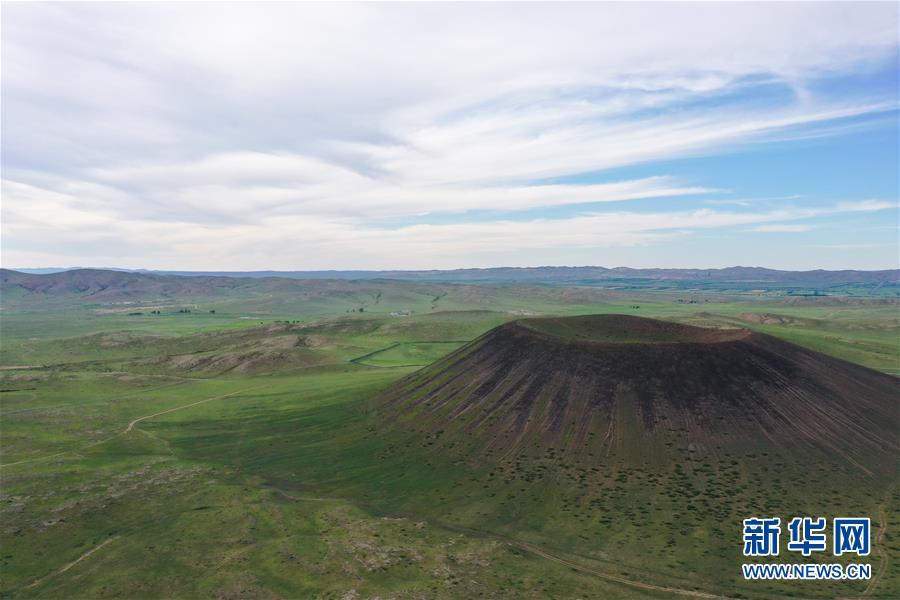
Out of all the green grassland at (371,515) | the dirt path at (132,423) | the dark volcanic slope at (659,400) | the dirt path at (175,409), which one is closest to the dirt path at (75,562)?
the green grassland at (371,515)

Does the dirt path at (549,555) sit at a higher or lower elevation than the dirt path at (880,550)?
lower

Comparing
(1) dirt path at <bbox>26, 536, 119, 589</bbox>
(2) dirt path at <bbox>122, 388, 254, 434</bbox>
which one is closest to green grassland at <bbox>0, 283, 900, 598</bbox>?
(1) dirt path at <bbox>26, 536, 119, 589</bbox>

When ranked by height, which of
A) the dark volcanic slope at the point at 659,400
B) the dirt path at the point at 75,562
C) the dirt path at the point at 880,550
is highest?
the dark volcanic slope at the point at 659,400

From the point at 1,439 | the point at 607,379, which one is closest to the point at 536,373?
the point at 607,379

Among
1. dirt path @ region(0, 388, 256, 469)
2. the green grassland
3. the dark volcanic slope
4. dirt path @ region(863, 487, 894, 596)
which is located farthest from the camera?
dirt path @ region(0, 388, 256, 469)

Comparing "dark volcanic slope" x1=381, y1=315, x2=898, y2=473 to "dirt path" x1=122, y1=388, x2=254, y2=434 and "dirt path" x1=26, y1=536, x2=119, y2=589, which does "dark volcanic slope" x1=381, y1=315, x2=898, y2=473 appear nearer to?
"dirt path" x1=26, y1=536, x2=119, y2=589

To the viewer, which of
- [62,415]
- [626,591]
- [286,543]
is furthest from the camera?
[62,415]

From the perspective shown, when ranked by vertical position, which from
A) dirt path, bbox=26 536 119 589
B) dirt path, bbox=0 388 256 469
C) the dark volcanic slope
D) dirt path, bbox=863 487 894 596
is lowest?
dirt path, bbox=26 536 119 589

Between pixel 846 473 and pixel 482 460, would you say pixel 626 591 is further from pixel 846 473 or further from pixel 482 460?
pixel 846 473

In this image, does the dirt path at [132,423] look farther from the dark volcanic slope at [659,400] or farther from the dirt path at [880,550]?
the dirt path at [880,550]
